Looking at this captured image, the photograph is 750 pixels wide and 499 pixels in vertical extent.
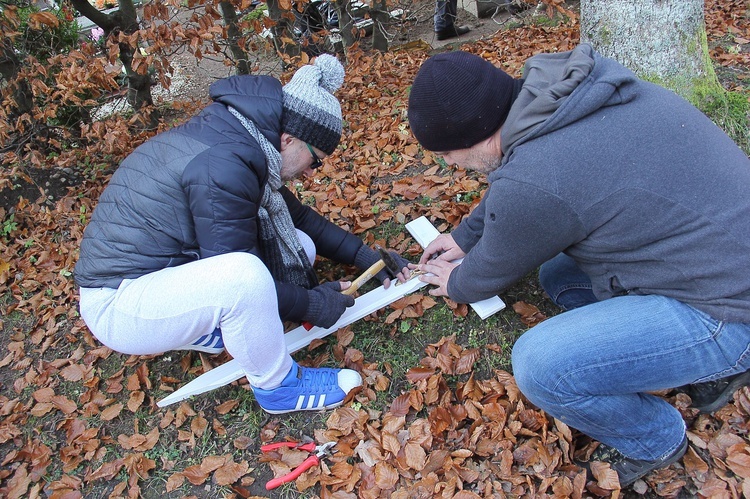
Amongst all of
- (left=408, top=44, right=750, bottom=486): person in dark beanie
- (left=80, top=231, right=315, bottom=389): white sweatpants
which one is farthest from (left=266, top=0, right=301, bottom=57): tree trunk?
(left=408, top=44, right=750, bottom=486): person in dark beanie

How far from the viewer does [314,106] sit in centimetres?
203

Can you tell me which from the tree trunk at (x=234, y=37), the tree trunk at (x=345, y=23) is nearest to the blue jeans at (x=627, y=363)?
the tree trunk at (x=234, y=37)

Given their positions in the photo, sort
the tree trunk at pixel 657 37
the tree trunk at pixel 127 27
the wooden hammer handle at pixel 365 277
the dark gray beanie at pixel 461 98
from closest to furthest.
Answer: the dark gray beanie at pixel 461 98
the wooden hammer handle at pixel 365 277
the tree trunk at pixel 657 37
the tree trunk at pixel 127 27

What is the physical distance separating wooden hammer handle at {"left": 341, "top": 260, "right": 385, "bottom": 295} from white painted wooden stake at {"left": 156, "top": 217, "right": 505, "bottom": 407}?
9cm

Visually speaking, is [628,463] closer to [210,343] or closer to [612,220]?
[612,220]

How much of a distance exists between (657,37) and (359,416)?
2.81m

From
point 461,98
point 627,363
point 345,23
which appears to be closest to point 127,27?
point 345,23

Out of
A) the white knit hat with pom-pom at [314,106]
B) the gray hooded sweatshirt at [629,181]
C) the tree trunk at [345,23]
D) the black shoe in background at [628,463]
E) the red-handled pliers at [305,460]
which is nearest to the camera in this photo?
the gray hooded sweatshirt at [629,181]

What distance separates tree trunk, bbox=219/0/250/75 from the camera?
523 cm

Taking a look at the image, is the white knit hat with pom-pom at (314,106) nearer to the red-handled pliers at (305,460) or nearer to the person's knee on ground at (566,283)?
the person's knee on ground at (566,283)

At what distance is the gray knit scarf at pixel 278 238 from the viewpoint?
221 cm

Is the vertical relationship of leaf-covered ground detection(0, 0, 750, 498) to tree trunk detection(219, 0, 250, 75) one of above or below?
below

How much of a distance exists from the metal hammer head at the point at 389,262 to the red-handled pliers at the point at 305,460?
98cm

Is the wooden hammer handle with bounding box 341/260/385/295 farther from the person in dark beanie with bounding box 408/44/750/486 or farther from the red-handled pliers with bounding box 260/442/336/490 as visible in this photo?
the person in dark beanie with bounding box 408/44/750/486
